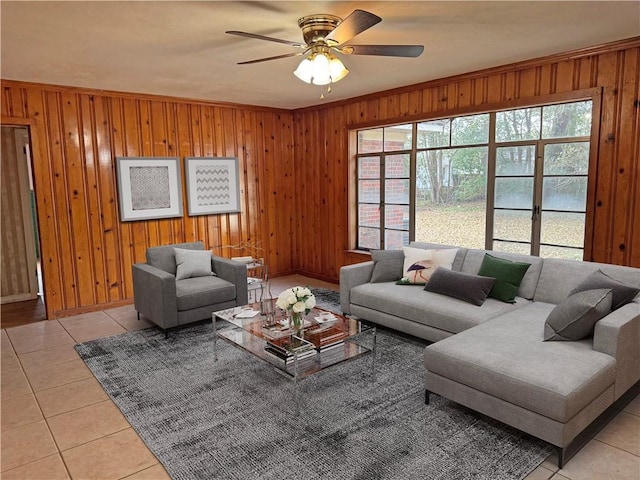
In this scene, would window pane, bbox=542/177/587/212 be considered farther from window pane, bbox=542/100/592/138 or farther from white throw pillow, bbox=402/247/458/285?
white throw pillow, bbox=402/247/458/285

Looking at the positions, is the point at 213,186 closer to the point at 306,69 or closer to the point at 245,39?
the point at 245,39

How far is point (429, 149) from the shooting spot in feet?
16.7

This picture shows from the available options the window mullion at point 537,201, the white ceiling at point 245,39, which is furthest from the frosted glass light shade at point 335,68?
the window mullion at point 537,201

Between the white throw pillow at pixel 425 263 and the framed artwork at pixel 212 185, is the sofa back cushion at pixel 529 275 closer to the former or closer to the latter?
the white throw pillow at pixel 425 263

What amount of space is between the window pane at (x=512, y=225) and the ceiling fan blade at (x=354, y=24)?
2.67 meters

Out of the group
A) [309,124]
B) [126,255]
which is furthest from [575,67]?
[126,255]

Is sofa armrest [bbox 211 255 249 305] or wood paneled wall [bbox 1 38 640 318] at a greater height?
wood paneled wall [bbox 1 38 640 318]

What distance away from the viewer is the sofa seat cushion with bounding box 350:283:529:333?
342 cm

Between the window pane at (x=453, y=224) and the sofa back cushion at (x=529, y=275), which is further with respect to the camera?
the window pane at (x=453, y=224)

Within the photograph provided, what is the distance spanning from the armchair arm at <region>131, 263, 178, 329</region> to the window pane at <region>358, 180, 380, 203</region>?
2.82m

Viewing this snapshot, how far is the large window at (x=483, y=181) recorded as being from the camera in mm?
3990

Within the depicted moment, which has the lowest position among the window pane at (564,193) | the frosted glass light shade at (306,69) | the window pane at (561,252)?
the window pane at (561,252)

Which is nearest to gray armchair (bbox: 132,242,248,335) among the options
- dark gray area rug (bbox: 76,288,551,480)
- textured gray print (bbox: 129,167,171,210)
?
dark gray area rug (bbox: 76,288,551,480)

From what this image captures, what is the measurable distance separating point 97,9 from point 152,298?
2561 millimetres
